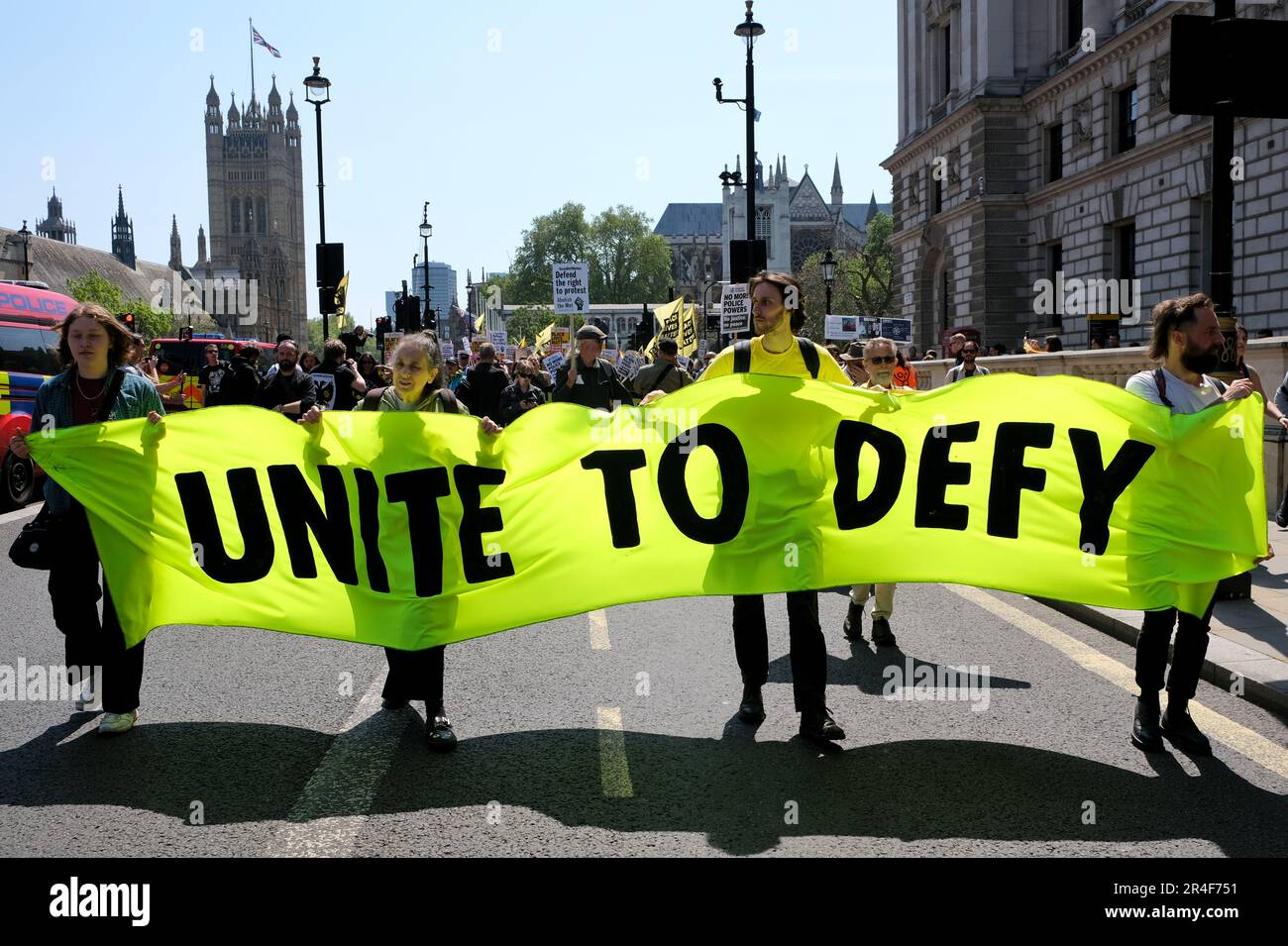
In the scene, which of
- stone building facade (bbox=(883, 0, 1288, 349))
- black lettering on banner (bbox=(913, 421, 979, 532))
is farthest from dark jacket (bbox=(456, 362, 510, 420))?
stone building facade (bbox=(883, 0, 1288, 349))

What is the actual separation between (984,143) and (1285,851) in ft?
128

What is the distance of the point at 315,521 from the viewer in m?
5.74

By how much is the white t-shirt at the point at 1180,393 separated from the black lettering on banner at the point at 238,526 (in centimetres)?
413

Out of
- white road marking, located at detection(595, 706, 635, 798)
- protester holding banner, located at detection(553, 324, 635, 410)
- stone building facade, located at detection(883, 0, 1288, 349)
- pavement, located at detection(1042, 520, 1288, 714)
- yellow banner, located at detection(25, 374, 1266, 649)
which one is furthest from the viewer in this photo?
stone building facade, located at detection(883, 0, 1288, 349)

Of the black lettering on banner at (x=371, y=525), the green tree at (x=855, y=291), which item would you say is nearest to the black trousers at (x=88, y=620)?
the black lettering on banner at (x=371, y=525)

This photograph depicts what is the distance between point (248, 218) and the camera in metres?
166

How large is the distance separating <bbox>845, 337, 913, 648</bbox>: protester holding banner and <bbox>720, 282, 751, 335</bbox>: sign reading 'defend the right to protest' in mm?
13382

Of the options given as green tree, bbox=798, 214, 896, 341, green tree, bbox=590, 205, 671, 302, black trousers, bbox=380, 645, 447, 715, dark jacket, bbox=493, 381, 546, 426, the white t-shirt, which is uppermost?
green tree, bbox=590, 205, 671, 302

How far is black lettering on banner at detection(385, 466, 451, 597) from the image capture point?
18.4 feet

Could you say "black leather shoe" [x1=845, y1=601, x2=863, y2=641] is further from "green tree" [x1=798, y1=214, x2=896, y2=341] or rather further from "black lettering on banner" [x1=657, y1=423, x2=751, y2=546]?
"green tree" [x1=798, y1=214, x2=896, y2=341]

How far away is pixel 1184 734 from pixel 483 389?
38.0 ft

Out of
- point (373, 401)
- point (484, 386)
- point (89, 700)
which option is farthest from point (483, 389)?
point (89, 700)

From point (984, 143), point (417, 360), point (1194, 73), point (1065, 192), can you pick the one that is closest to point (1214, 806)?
point (417, 360)
